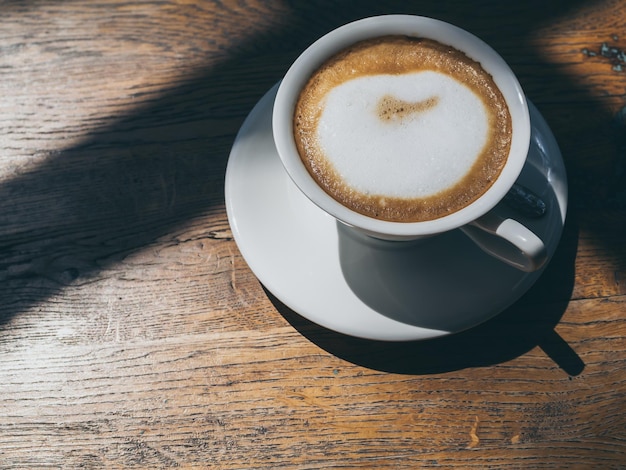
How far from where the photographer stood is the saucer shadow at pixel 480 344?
2.56 feet

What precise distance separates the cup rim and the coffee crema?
0.04 ft

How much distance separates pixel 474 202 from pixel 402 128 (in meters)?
0.12

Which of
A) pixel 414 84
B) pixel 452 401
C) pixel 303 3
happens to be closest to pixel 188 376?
pixel 452 401

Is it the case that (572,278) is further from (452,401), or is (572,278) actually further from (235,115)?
(235,115)

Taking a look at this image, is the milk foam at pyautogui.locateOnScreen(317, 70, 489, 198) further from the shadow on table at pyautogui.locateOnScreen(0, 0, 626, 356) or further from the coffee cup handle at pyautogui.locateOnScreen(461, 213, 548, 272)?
the shadow on table at pyautogui.locateOnScreen(0, 0, 626, 356)

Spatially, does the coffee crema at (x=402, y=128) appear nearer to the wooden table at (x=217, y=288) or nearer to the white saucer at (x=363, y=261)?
the white saucer at (x=363, y=261)

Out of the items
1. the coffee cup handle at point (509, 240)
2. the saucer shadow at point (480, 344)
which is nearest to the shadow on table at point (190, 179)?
the saucer shadow at point (480, 344)

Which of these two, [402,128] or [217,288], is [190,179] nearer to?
[217,288]

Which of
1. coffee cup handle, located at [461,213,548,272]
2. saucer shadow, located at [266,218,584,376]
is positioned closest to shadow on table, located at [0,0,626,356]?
saucer shadow, located at [266,218,584,376]

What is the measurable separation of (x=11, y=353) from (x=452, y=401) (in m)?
0.60

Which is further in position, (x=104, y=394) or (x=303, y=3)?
(x=303, y=3)

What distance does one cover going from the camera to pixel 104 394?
783mm

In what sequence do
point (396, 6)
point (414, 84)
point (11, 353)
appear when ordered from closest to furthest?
point (414, 84), point (11, 353), point (396, 6)

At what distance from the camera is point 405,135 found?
26.1 inches
